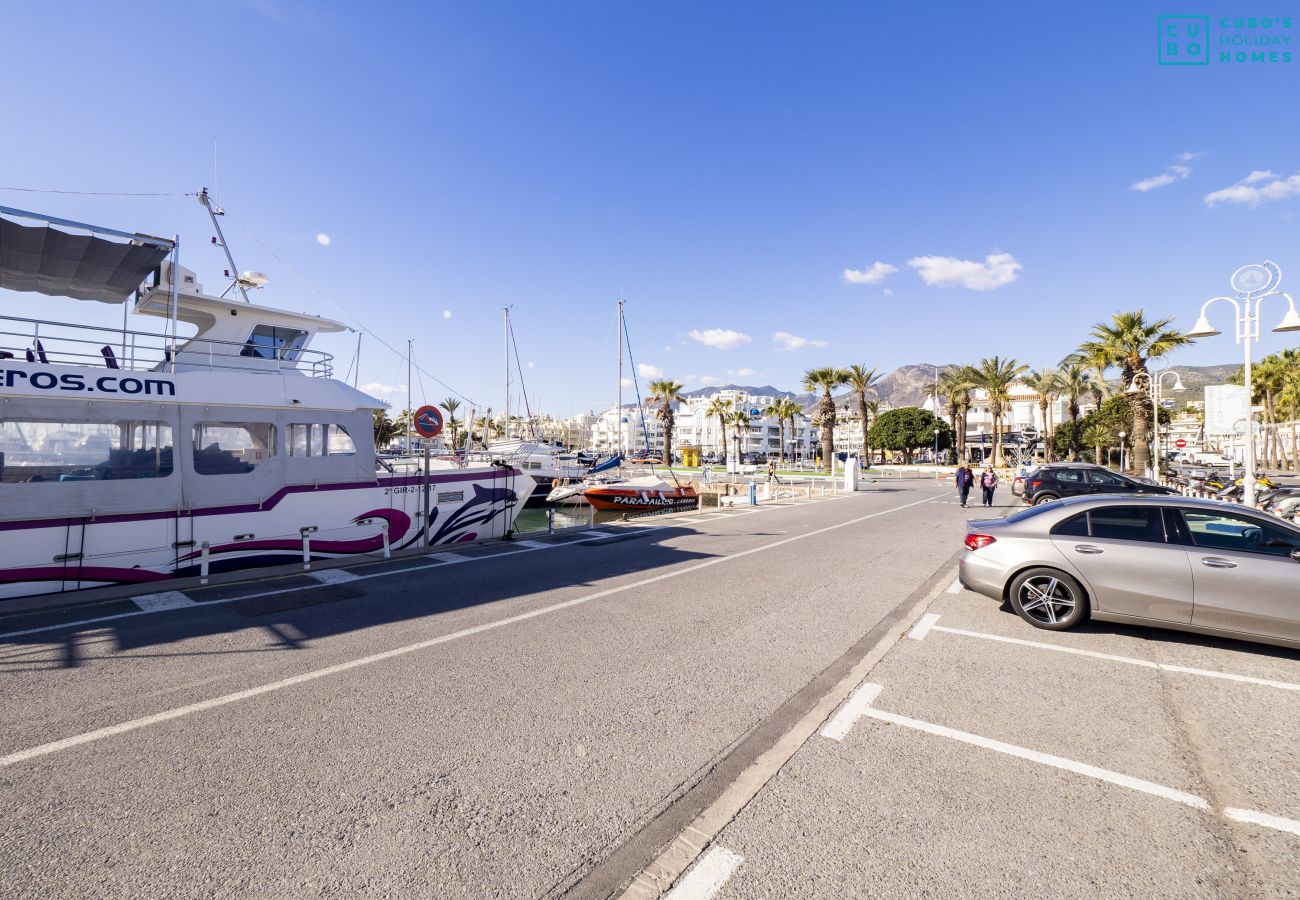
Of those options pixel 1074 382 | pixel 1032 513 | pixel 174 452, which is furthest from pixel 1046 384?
pixel 174 452

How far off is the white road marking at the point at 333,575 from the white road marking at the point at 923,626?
797 cm

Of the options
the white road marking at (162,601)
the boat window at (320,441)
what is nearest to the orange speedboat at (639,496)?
the boat window at (320,441)

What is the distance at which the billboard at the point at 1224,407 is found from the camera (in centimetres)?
1557

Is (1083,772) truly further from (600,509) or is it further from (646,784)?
(600,509)

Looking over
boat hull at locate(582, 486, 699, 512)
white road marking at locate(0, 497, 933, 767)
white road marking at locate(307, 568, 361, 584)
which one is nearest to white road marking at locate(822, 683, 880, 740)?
white road marking at locate(0, 497, 933, 767)

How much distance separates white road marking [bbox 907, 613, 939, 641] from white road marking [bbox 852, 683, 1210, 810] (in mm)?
2136

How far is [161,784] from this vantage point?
10.9 ft

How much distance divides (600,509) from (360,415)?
1711 cm

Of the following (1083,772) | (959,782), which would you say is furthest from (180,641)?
(1083,772)

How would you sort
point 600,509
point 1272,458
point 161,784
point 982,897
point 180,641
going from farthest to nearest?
point 1272,458 < point 600,509 < point 180,641 < point 161,784 < point 982,897

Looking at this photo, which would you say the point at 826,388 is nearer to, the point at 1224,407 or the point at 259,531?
the point at 1224,407

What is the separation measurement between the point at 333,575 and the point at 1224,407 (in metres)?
22.4

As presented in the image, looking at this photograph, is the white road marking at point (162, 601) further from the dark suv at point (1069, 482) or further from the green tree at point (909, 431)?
the green tree at point (909, 431)

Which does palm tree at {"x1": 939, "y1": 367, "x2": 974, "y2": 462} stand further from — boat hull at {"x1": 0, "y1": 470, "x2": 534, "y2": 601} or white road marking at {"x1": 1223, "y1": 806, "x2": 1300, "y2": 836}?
white road marking at {"x1": 1223, "y1": 806, "x2": 1300, "y2": 836}
